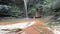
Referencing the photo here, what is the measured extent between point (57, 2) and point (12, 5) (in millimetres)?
6280

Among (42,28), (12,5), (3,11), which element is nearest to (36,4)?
(12,5)

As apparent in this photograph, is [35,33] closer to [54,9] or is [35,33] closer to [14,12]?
[54,9]

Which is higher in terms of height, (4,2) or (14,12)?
(4,2)

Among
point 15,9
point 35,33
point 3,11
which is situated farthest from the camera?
point 15,9

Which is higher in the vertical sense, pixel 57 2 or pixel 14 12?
pixel 57 2

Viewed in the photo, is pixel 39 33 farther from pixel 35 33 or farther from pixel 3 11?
pixel 3 11

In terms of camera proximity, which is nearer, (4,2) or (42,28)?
(42,28)

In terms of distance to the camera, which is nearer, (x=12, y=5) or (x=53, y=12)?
(x=53, y=12)

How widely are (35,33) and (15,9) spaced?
1062 centimetres

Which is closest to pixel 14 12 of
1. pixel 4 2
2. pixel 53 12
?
pixel 4 2

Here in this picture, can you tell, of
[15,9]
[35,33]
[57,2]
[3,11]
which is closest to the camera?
[35,33]

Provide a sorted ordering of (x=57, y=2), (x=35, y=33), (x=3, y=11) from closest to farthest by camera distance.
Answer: (x=35, y=33) → (x=57, y=2) → (x=3, y=11)

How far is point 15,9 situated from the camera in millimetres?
14930

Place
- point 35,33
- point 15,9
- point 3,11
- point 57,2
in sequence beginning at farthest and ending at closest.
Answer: point 15,9 < point 3,11 < point 57,2 < point 35,33
